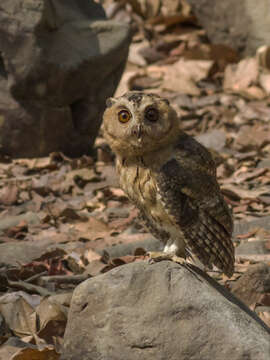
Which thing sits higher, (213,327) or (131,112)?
(131,112)

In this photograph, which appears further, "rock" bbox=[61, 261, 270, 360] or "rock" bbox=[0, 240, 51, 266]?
"rock" bbox=[0, 240, 51, 266]

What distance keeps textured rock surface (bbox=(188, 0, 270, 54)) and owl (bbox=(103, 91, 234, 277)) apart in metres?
7.00

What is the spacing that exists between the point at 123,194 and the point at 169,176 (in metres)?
3.22

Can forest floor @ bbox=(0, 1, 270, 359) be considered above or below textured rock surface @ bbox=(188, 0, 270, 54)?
below

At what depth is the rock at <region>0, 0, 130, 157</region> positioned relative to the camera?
6.93 metres

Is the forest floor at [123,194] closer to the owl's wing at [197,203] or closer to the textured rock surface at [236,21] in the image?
the textured rock surface at [236,21]

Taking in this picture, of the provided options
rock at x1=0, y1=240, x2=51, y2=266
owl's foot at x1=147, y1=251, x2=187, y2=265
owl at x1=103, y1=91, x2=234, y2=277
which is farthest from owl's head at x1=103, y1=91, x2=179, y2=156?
rock at x1=0, y1=240, x2=51, y2=266

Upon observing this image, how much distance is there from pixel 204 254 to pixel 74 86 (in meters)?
4.14

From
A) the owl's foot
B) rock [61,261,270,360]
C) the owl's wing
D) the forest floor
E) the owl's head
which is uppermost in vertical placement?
the owl's head

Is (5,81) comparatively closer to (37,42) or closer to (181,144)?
(37,42)

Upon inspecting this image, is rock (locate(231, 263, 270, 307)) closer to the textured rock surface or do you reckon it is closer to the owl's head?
the owl's head

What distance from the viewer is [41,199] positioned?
663 centimetres

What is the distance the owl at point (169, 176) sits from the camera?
133 inches

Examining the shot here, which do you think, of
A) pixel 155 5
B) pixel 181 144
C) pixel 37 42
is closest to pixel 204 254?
pixel 181 144
